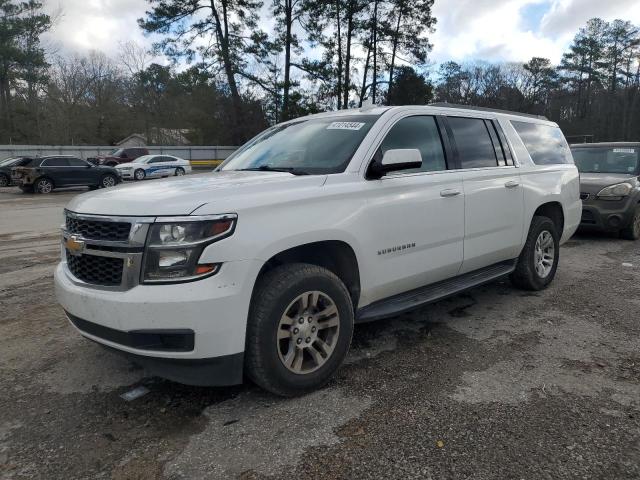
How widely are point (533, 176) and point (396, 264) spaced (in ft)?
7.65

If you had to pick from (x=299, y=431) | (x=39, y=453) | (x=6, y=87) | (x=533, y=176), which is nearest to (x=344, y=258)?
(x=299, y=431)

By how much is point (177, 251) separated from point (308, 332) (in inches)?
38.6

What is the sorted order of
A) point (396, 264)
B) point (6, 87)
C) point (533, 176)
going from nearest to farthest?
1. point (396, 264)
2. point (533, 176)
3. point (6, 87)

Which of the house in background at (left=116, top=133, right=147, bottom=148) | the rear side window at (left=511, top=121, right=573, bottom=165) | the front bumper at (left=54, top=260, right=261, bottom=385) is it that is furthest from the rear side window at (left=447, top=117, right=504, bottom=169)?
the house in background at (left=116, top=133, right=147, bottom=148)

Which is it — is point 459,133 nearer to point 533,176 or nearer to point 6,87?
point 533,176

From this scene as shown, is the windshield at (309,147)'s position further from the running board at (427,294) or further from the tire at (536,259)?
the tire at (536,259)

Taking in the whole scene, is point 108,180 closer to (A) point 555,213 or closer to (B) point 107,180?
(B) point 107,180

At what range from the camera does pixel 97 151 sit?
40.9 metres

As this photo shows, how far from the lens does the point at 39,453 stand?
8.52ft

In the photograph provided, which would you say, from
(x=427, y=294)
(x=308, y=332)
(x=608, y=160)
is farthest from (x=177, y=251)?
(x=608, y=160)

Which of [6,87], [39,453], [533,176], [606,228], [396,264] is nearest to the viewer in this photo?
[39,453]

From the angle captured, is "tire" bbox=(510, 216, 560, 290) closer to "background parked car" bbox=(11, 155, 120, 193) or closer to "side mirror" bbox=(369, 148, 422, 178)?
"side mirror" bbox=(369, 148, 422, 178)

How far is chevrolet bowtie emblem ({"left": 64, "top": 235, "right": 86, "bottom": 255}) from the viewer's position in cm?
292

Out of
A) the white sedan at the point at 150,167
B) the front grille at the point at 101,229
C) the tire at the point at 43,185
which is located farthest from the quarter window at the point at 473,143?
the white sedan at the point at 150,167
